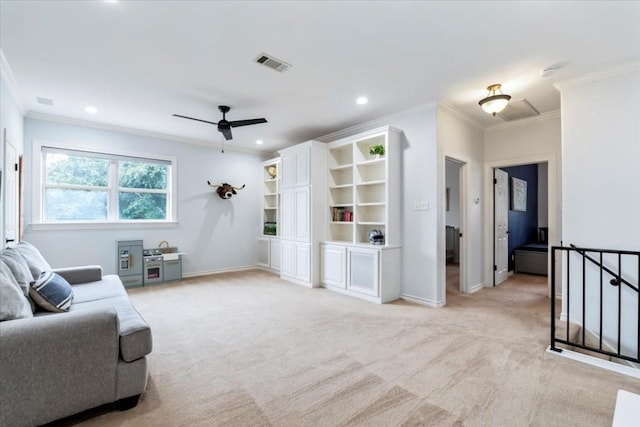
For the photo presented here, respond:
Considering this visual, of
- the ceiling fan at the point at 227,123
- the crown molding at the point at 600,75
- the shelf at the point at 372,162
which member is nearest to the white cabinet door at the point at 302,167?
the shelf at the point at 372,162

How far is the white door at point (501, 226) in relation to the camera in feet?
16.8

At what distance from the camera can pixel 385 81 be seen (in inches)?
133

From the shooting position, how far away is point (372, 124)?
4816 millimetres

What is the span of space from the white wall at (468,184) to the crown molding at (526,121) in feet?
0.69

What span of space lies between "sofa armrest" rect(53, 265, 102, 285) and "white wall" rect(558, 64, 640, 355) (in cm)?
534

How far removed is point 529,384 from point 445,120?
3246 mm

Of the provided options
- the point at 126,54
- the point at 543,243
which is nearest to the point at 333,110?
the point at 126,54

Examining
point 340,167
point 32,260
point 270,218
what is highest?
point 340,167

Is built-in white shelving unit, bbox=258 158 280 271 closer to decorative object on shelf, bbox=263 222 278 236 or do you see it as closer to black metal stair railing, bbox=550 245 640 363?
decorative object on shelf, bbox=263 222 278 236

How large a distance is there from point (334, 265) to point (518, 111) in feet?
11.5

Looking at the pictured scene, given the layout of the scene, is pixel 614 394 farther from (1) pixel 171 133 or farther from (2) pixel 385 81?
(1) pixel 171 133

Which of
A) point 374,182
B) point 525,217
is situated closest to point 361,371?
point 374,182

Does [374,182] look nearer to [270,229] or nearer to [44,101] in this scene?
[270,229]

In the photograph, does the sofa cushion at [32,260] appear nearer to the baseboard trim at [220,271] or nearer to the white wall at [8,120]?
the white wall at [8,120]
